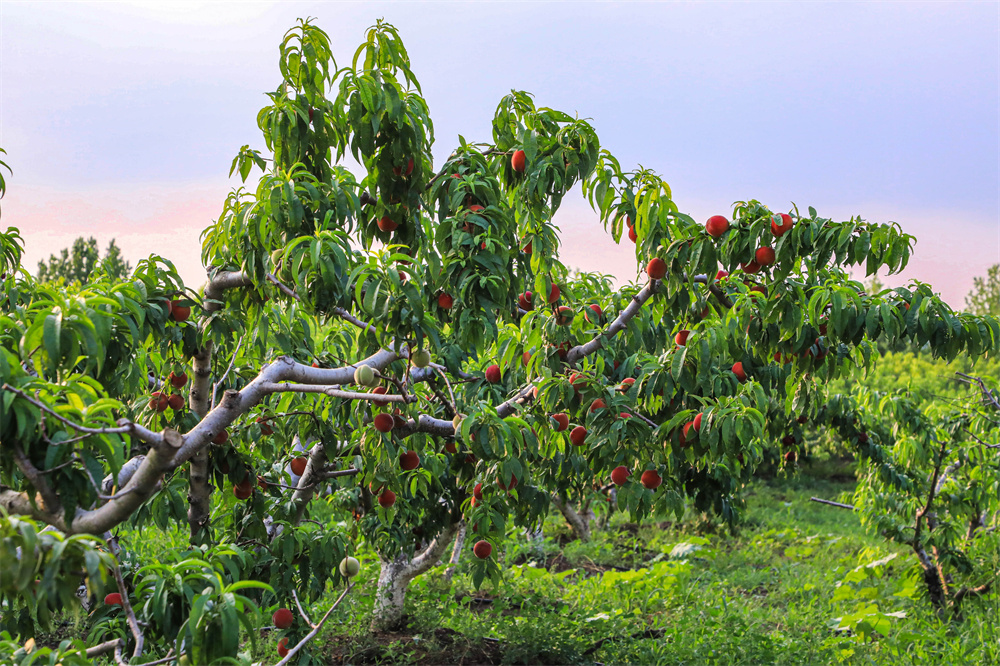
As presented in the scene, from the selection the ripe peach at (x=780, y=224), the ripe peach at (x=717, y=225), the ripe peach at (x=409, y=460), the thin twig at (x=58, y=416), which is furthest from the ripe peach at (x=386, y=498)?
the ripe peach at (x=780, y=224)

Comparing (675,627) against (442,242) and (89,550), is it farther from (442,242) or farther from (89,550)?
(89,550)

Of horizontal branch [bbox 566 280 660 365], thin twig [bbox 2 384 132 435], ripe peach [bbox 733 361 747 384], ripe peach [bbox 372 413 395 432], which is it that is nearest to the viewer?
thin twig [bbox 2 384 132 435]

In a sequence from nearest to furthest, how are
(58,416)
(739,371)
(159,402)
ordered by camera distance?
1. (58,416)
2. (159,402)
3. (739,371)

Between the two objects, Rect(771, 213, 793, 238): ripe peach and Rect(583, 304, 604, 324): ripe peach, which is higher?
Rect(771, 213, 793, 238): ripe peach

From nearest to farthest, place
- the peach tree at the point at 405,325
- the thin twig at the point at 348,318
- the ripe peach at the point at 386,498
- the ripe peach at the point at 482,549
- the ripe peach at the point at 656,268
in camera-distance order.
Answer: the peach tree at the point at 405,325 < the thin twig at the point at 348,318 < the ripe peach at the point at 656,268 < the ripe peach at the point at 482,549 < the ripe peach at the point at 386,498

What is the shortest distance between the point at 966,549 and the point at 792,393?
356cm

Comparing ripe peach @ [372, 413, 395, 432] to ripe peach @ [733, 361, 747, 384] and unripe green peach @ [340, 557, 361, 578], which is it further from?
ripe peach @ [733, 361, 747, 384]

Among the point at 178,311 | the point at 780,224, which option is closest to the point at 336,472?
the point at 178,311

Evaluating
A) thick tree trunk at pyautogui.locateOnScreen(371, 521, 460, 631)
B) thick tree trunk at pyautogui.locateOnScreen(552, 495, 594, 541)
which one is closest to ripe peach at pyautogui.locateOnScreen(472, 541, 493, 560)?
thick tree trunk at pyautogui.locateOnScreen(371, 521, 460, 631)

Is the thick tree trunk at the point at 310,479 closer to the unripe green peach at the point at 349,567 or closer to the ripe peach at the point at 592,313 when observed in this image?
the unripe green peach at the point at 349,567

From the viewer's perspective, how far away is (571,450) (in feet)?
10.2

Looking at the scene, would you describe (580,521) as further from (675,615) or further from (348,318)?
(348,318)

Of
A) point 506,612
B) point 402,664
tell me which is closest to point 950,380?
point 506,612

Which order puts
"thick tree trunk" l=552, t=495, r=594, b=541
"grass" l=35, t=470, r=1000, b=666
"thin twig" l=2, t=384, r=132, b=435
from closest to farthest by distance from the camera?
1. "thin twig" l=2, t=384, r=132, b=435
2. "grass" l=35, t=470, r=1000, b=666
3. "thick tree trunk" l=552, t=495, r=594, b=541
